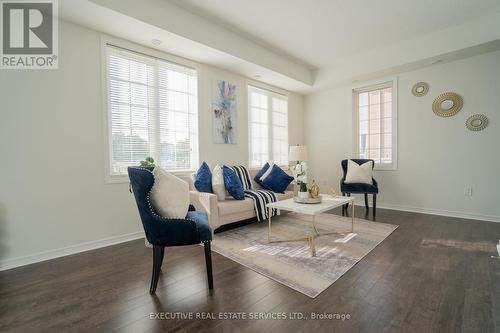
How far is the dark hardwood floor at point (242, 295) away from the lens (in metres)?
1.50

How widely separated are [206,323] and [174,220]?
0.72m

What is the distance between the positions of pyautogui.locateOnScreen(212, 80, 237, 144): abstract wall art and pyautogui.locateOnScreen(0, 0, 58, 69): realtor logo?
87.0 inches

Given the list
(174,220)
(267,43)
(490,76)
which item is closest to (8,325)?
(174,220)

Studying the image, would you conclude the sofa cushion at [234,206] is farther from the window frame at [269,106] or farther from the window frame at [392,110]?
the window frame at [392,110]

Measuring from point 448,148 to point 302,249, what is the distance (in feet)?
11.2

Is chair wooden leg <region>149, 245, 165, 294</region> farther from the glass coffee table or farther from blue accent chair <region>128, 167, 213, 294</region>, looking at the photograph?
the glass coffee table

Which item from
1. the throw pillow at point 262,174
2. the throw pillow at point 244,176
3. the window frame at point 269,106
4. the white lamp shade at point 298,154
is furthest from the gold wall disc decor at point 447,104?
the throw pillow at point 244,176

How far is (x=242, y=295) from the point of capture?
5.94ft

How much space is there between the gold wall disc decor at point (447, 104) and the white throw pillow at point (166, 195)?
15.1 feet

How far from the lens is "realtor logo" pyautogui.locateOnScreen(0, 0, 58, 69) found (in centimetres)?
243

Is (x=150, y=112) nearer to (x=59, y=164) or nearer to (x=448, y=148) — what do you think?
(x=59, y=164)

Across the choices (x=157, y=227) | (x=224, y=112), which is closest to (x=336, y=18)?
(x=224, y=112)

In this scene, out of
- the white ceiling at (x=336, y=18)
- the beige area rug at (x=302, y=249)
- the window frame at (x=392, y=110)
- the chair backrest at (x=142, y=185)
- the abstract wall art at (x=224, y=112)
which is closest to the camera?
the chair backrest at (x=142, y=185)

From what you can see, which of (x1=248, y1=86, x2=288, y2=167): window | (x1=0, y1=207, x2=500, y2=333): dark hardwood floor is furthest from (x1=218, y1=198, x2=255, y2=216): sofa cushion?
(x1=248, y1=86, x2=288, y2=167): window
